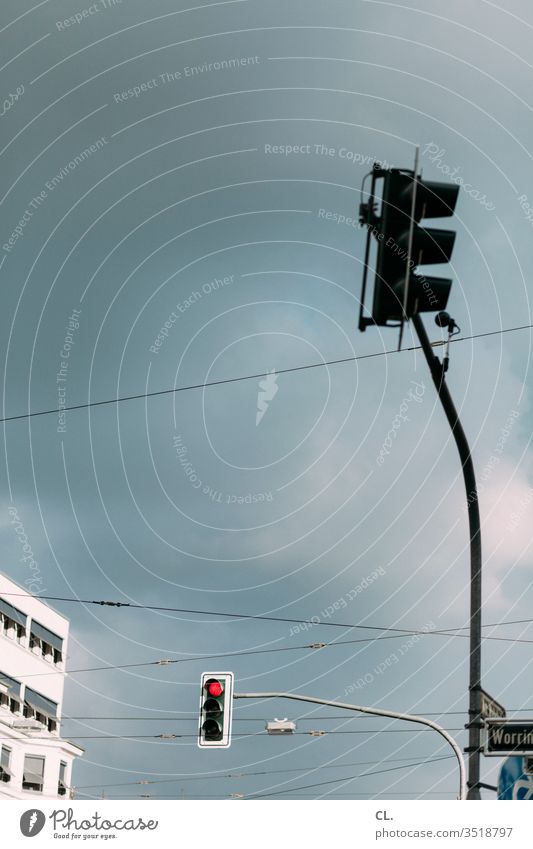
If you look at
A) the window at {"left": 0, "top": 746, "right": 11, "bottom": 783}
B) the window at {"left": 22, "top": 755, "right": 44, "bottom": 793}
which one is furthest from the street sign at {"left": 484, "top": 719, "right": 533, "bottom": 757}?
the window at {"left": 22, "top": 755, "right": 44, "bottom": 793}

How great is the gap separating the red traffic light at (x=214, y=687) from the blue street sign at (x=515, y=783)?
5684mm

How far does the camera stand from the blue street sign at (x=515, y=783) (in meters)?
14.8

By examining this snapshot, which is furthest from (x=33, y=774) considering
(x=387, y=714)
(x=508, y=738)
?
(x=508, y=738)

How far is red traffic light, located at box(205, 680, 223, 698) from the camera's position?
18844mm

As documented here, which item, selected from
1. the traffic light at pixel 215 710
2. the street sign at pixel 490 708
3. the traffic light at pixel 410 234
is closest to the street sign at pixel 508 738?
the street sign at pixel 490 708

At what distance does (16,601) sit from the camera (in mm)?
58188

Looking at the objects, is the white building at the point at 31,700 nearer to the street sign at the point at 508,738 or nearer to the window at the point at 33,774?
the window at the point at 33,774

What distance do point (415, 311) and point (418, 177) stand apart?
3.39 feet

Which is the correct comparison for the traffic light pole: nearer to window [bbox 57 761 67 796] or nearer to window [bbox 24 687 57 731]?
window [bbox 24 687 57 731]

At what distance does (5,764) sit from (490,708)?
144 feet

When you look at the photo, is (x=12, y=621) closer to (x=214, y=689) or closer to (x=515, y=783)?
(x=214, y=689)

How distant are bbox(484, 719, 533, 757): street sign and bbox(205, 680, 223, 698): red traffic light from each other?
5558 mm
